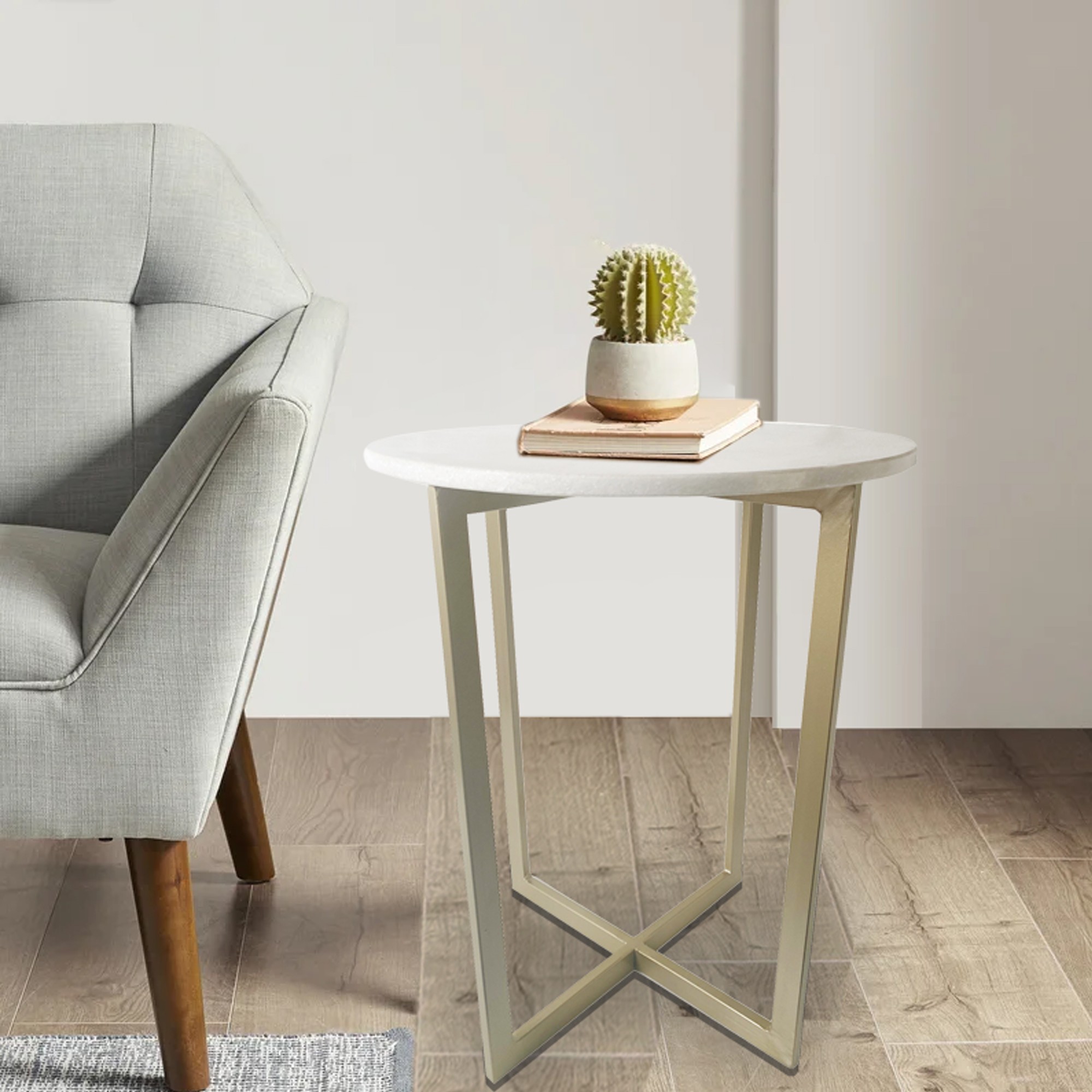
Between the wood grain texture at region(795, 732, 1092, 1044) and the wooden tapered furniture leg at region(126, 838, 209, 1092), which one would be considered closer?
the wooden tapered furniture leg at region(126, 838, 209, 1092)

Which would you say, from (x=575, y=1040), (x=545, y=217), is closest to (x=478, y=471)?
(x=575, y=1040)

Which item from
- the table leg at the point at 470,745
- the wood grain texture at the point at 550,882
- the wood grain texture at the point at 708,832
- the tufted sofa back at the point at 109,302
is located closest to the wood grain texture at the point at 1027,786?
the wood grain texture at the point at 708,832

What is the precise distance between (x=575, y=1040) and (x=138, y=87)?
147 cm

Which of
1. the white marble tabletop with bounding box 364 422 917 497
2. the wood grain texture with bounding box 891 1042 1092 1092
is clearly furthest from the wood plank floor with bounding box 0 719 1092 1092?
the white marble tabletop with bounding box 364 422 917 497

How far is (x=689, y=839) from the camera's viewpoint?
1821 mm

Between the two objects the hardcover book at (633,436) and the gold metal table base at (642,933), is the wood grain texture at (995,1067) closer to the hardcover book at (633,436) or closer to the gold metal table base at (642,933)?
the gold metal table base at (642,933)

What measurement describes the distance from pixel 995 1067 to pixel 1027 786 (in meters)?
0.74

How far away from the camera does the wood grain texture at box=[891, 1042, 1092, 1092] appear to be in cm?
130

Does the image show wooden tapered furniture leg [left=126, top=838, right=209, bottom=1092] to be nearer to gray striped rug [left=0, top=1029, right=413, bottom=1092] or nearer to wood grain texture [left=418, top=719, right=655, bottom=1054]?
gray striped rug [left=0, top=1029, right=413, bottom=1092]

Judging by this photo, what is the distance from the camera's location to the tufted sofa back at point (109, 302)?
1.63m

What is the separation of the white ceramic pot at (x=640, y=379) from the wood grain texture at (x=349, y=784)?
78cm

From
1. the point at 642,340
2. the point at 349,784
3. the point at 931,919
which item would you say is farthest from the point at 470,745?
the point at 349,784

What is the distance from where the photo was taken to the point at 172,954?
50.3 inches

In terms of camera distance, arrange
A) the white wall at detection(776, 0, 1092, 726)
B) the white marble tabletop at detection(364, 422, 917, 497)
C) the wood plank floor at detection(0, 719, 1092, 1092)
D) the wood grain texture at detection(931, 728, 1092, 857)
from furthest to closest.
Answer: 1. the white wall at detection(776, 0, 1092, 726)
2. the wood grain texture at detection(931, 728, 1092, 857)
3. the wood plank floor at detection(0, 719, 1092, 1092)
4. the white marble tabletop at detection(364, 422, 917, 497)
